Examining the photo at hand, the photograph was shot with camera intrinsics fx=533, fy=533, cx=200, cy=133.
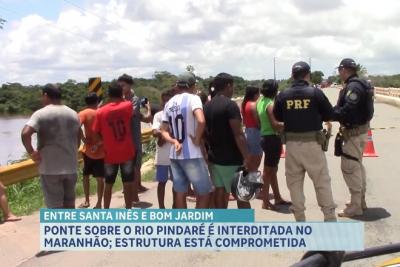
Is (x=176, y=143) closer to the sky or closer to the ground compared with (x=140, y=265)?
closer to the sky

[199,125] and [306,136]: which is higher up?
[199,125]

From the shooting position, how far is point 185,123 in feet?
19.1

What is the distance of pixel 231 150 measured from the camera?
19.7ft

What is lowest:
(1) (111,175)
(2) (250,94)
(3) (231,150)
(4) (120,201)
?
(4) (120,201)

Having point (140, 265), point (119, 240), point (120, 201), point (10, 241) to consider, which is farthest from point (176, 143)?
point (120, 201)

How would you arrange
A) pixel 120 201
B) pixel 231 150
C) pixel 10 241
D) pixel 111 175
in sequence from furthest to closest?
pixel 120 201 < pixel 111 175 < pixel 10 241 < pixel 231 150

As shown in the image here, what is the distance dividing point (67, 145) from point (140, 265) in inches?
66.3

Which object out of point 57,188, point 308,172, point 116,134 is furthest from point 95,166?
point 308,172

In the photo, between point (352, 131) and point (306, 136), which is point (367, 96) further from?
point (306, 136)

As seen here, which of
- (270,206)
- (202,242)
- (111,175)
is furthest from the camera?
(270,206)

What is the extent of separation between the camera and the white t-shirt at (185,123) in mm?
5797

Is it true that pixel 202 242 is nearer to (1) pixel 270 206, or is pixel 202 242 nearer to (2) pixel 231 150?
(2) pixel 231 150

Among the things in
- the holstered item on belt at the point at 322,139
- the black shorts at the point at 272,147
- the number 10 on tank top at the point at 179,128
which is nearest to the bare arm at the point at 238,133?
the number 10 on tank top at the point at 179,128
